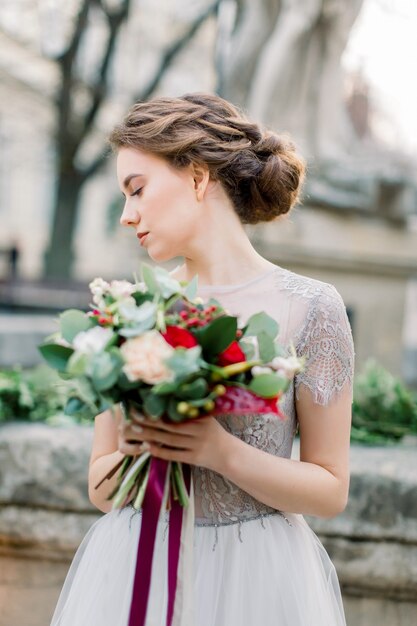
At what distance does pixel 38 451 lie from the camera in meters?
3.36

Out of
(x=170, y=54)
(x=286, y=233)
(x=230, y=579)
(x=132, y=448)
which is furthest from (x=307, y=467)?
(x=170, y=54)

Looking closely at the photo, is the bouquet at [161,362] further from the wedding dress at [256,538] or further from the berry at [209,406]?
the wedding dress at [256,538]

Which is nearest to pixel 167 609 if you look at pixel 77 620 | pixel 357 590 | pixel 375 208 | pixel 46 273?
pixel 77 620

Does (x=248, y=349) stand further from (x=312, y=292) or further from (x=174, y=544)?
(x=174, y=544)

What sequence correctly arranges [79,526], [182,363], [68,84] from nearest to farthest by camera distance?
[182,363] < [79,526] < [68,84]

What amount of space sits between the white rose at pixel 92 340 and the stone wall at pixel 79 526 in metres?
1.68

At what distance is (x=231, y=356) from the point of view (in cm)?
172

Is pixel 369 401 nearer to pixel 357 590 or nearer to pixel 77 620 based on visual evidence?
pixel 357 590

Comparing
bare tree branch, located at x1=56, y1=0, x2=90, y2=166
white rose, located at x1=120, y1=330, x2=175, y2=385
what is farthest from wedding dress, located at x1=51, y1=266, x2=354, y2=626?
bare tree branch, located at x1=56, y1=0, x2=90, y2=166

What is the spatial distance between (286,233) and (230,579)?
5041 millimetres

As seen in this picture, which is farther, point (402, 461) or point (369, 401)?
point (369, 401)

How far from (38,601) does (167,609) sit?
160 cm

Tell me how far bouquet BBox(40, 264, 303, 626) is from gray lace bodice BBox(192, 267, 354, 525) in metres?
0.23

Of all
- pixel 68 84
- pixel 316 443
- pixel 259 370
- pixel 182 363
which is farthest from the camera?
pixel 68 84
